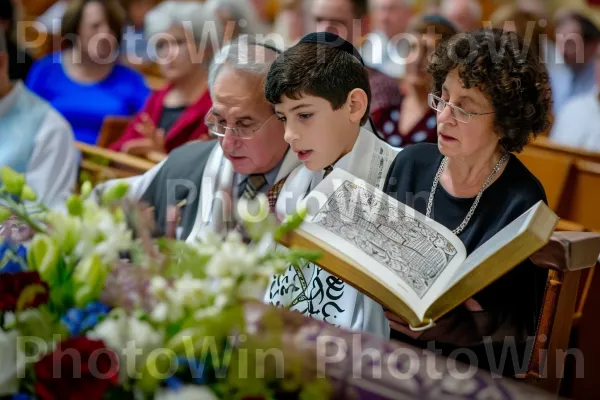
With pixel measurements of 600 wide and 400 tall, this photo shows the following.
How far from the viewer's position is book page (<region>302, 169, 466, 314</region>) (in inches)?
68.9

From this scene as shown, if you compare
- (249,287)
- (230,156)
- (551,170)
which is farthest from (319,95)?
(551,170)

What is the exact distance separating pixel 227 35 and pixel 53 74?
1.10m

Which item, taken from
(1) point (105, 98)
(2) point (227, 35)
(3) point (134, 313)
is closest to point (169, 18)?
(2) point (227, 35)

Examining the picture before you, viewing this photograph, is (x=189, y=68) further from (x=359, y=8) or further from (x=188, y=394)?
(x=188, y=394)

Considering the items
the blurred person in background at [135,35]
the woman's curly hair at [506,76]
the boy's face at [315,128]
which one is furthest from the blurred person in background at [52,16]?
the woman's curly hair at [506,76]

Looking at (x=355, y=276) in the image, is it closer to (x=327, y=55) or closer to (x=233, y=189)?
(x=327, y=55)

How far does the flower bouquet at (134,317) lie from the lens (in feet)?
4.08

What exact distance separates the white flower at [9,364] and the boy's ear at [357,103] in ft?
3.54

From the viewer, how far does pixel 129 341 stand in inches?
49.6

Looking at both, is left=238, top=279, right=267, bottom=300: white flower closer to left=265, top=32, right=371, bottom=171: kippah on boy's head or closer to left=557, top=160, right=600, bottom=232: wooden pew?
left=265, top=32, right=371, bottom=171: kippah on boy's head

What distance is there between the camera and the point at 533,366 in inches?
78.4

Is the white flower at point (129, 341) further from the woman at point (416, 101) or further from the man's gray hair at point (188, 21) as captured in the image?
the man's gray hair at point (188, 21)

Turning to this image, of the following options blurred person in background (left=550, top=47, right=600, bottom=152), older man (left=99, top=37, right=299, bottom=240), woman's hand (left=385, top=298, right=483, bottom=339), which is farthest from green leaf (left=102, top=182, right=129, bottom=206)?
blurred person in background (left=550, top=47, right=600, bottom=152)

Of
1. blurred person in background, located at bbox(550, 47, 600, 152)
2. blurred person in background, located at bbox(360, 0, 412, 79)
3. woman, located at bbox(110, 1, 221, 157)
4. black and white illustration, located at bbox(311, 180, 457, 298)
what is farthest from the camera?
blurred person in background, located at bbox(360, 0, 412, 79)
